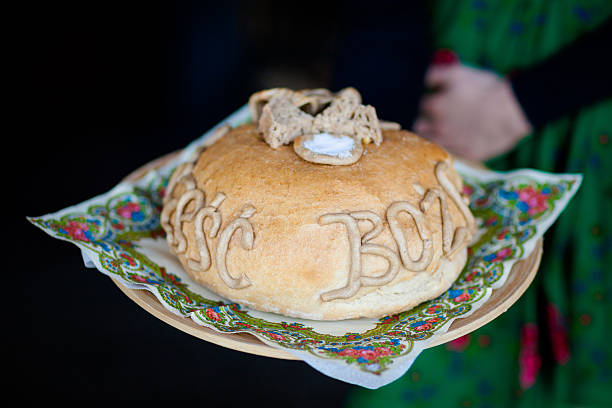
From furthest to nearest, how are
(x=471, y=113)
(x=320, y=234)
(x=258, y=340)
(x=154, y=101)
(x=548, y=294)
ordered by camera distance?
(x=154, y=101) → (x=471, y=113) → (x=548, y=294) → (x=320, y=234) → (x=258, y=340)

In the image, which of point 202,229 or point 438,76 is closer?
point 202,229

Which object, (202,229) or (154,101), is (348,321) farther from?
(154,101)

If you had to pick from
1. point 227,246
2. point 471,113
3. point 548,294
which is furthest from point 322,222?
point 471,113

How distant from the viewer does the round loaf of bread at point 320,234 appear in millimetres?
1330

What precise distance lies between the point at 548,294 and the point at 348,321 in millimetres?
772

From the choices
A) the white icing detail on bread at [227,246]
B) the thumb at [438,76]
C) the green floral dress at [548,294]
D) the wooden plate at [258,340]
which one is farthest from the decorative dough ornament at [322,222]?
the thumb at [438,76]

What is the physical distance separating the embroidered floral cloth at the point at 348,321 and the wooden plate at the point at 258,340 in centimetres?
2

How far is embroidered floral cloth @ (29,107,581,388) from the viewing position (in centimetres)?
121

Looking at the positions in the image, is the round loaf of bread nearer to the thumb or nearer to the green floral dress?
the green floral dress

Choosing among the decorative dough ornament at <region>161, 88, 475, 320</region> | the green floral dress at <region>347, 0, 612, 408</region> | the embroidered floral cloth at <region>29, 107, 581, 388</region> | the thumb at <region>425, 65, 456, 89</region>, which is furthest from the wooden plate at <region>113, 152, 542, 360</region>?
the thumb at <region>425, 65, 456, 89</region>

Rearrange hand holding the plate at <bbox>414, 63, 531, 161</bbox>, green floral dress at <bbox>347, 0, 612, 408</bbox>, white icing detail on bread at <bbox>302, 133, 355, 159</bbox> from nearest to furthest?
white icing detail on bread at <bbox>302, 133, 355, 159</bbox> → green floral dress at <bbox>347, 0, 612, 408</bbox> → hand holding the plate at <bbox>414, 63, 531, 161</bbox>

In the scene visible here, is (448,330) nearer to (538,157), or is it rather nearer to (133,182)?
(538,157)

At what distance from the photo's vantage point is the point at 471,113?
6.84ft

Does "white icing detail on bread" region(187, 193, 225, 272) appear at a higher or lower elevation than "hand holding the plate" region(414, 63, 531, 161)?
lower
